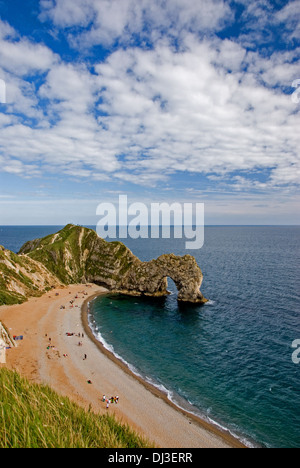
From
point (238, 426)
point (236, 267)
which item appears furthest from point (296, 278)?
point (238, 426)

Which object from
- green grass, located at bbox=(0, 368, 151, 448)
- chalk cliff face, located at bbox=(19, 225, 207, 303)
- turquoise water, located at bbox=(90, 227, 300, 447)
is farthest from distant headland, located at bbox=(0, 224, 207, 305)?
green grass, located at bbox=(0, 368, 151, 448)

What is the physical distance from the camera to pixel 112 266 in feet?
373

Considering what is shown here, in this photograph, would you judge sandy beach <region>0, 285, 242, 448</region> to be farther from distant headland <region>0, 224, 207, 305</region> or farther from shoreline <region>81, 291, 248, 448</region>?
distant headland <region>0, 224, 207, 305</region>

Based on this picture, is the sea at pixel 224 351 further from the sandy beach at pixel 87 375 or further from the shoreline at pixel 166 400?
the sandy beach at pixel 87 375

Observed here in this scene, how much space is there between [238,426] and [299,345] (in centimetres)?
2984

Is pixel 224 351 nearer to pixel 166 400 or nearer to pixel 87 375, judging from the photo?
pixel 166 400

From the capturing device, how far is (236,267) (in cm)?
15825

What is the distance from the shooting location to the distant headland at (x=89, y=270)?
93.1m

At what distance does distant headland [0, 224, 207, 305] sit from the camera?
305 ft

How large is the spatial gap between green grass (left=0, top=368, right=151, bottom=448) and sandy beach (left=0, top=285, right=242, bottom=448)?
4379 millimetres

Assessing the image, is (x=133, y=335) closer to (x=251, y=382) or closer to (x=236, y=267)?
(x=251, y=382)
